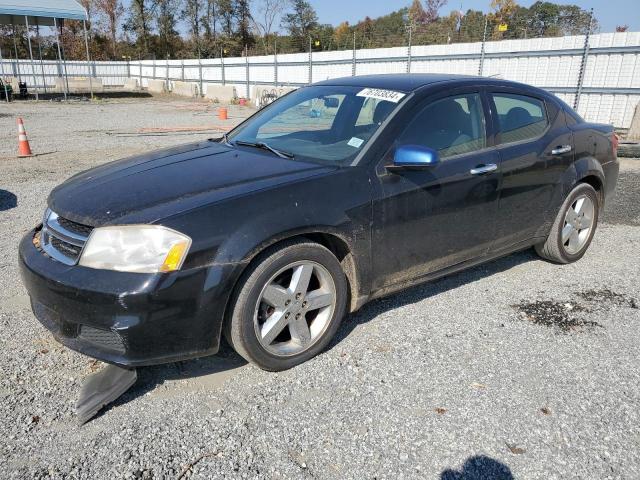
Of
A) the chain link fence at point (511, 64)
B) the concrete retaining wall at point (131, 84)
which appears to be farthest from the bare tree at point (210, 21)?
the chain link fence at point (511, 64)

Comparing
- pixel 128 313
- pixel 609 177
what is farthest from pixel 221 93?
pixel 128 313

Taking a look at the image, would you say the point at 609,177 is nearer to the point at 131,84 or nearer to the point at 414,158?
the point at 414,158

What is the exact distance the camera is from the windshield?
11.3 feet

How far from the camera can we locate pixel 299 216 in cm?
290

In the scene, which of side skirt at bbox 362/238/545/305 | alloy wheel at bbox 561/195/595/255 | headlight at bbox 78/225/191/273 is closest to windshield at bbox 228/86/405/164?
side skirt at bbox 362/238/545/305

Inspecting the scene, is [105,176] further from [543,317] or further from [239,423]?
[543,317]

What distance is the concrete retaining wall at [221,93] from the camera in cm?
2878

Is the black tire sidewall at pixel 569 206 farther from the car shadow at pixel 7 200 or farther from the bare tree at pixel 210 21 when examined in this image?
the bare tree at pixel 210 21

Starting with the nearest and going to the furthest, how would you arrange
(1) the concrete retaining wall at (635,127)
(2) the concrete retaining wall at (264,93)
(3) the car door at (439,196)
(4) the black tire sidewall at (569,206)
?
1. (3) the car door at (439,196)
2. (4) the black tire sidewall at (569,206)
3. (1) the concrete retaining wall at (635,127)
4. (2) the concrete retaining wall at (264,93)

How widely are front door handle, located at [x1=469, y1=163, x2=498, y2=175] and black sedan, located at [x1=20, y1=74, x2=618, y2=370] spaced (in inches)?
0.8

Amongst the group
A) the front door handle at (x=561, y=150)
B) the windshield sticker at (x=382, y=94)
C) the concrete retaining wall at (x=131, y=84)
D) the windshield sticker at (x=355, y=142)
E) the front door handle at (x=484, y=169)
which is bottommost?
the concrete retaining wall at (x=131, y=84)

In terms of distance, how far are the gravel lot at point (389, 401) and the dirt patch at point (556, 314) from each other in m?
0.01

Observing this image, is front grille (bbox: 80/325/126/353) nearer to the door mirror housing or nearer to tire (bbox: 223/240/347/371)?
tire (bbox: 223/240/347/371)

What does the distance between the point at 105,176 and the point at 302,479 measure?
2.21 m
